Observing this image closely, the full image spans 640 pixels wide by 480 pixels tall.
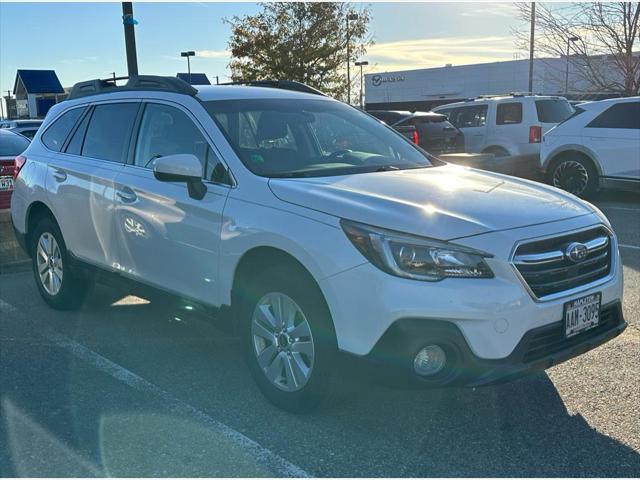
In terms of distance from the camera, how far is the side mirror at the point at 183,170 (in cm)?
386

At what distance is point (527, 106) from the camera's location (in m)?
14.1

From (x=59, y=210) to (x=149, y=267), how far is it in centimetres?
144

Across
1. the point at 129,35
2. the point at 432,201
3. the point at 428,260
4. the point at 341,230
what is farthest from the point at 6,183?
the point at 428,260

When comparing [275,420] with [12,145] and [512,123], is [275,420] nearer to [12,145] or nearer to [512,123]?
[12,145]

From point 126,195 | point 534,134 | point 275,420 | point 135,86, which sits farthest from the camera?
point 534,134

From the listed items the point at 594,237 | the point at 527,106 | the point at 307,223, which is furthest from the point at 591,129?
the point at 307,223

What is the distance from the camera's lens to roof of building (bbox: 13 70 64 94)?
1918 inches

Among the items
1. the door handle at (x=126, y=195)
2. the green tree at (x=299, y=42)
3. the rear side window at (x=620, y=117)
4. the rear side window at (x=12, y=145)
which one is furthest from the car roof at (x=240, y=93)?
the green tree at (x=299, y=42)

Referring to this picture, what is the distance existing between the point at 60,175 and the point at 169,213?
5.62 feet

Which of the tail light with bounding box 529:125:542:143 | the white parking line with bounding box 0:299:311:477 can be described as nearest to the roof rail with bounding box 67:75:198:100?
the white parking line with bounding box 0:299:311:477

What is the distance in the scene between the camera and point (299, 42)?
30.0m

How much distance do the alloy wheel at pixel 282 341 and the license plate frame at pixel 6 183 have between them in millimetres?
5365

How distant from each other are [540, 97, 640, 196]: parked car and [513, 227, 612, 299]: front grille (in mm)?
7633

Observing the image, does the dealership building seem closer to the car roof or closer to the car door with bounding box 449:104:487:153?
the car door with bounding box 449:104:487:153
